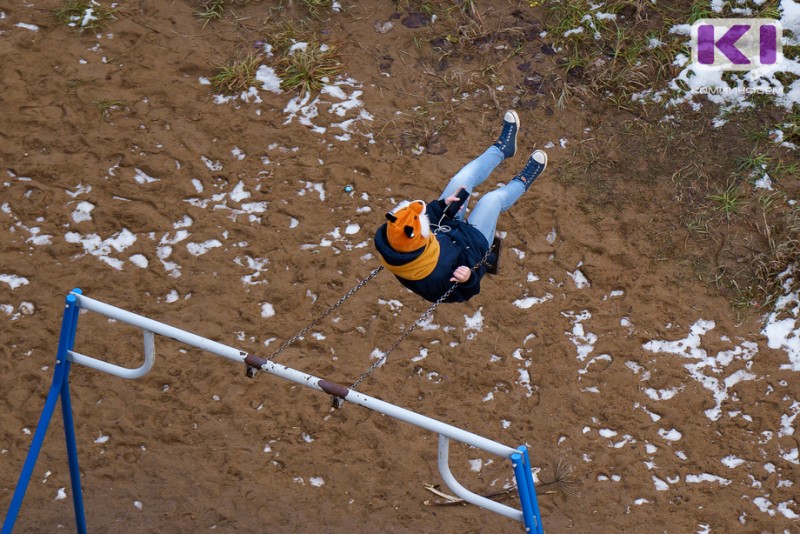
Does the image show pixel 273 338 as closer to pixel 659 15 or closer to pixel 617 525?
pixel 617 525

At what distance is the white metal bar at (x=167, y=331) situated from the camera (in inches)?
142

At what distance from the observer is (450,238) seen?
14.6 ft

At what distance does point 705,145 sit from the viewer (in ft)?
20.7

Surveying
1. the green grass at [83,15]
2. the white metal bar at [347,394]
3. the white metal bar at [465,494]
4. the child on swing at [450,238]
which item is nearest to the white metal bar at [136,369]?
the white metal bar at [347,394]

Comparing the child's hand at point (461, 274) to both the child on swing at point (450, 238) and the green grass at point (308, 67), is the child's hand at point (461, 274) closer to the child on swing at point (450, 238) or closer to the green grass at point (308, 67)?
the child on swing at point (450, 238)

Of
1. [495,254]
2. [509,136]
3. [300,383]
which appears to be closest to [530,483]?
[300,383]

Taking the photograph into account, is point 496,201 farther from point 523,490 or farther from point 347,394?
point 523,490

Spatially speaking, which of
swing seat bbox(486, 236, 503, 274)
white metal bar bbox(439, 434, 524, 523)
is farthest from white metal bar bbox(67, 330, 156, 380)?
swing seat bbox(486, 236, 503, 274)

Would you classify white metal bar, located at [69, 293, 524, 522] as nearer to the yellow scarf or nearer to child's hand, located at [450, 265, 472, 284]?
the yellow scarf

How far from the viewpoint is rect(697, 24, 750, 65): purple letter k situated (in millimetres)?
6719

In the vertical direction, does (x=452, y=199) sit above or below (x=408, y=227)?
below

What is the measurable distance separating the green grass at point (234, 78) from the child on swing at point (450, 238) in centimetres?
250

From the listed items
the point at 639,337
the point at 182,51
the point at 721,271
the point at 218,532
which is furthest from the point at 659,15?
the point at 218,532

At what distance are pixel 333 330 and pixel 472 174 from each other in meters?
1.46
